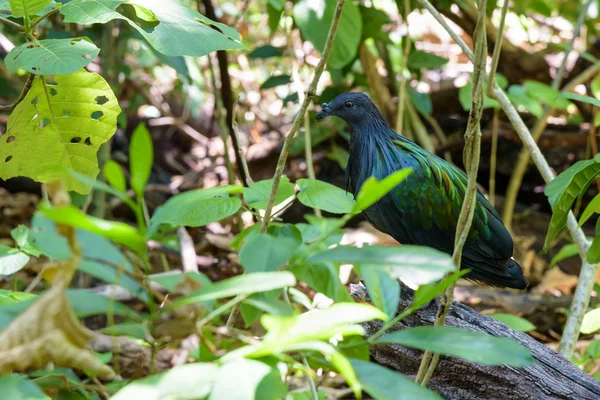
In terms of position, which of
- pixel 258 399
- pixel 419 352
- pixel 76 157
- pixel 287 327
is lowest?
pixel 419 352

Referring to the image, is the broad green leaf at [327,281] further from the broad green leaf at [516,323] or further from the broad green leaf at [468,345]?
the broad green leaf at [516,323]

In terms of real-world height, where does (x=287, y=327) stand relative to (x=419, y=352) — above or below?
above

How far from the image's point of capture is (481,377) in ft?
7.05

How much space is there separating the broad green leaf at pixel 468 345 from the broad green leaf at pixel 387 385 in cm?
7

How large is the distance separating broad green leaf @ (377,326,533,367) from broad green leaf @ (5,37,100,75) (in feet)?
3.63

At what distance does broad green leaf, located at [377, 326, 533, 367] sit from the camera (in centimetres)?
99

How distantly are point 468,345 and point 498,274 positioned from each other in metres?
2.00

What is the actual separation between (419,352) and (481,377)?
0.69 ft

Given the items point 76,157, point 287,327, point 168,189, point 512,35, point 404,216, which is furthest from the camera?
point 512,35

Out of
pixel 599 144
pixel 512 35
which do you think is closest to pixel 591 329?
pixel 599 144

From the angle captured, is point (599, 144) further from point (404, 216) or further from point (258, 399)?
point (258, 399)

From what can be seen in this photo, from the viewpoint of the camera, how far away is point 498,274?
2928 mm

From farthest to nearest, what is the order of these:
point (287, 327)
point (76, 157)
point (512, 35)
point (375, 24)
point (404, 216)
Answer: point (512, 35)
point (375, 24)
point (404, 216)
point (76, 157)
point (287, 327)

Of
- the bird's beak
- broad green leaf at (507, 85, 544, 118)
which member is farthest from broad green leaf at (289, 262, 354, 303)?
broad green leaf at (507, 85, 544, 118)
